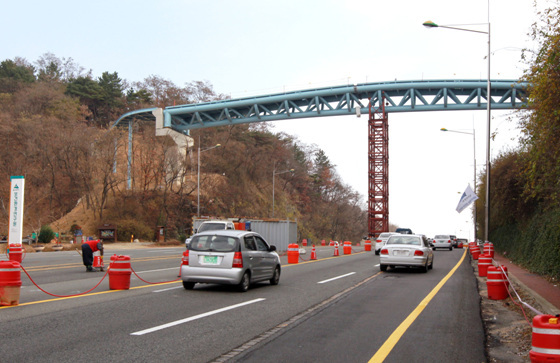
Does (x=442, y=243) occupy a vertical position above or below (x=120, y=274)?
below

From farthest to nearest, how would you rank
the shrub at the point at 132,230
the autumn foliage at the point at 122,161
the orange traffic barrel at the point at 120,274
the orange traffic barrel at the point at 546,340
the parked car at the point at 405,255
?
the autumn foliage at the point at 122,161 → the shrub at the point at 132,230 → the parked car at the point at 405,255 → the orange traffic barrel at the point at 120,274 → the orange traffic barrel at the point at 546,340

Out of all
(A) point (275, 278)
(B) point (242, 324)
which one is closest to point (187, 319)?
(B) point (242, 324)

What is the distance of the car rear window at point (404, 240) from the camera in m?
21.2

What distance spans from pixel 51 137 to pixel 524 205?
160 feet

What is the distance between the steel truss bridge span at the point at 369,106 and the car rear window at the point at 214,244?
157 ft

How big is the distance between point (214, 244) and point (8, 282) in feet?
15.8

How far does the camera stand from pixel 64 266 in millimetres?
21109

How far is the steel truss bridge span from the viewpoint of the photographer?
58.1 m

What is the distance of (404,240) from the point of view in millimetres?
21453

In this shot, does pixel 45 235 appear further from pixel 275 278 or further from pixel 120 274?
pixel 275 278

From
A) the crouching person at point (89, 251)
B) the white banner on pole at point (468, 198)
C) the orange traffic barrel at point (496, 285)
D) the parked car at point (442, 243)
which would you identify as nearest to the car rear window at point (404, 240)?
the orange traffic barrel at point (496, 285)

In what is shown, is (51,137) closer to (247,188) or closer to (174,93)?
(174,93)

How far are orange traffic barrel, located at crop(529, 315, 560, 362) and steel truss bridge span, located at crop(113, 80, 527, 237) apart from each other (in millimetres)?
54919

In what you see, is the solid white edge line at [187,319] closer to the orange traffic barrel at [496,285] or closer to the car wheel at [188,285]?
the car wheel at [188,285]
